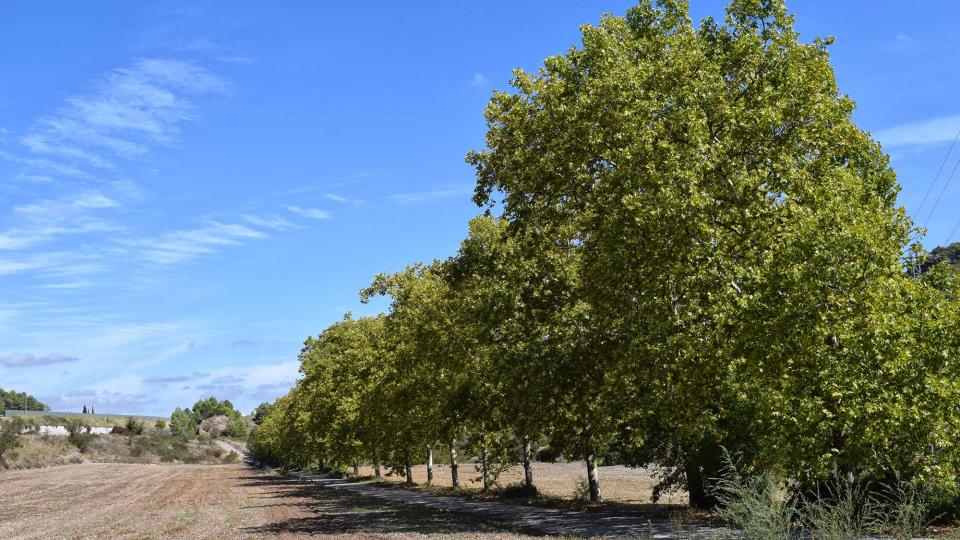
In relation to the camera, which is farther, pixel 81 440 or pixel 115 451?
pixel 115 451

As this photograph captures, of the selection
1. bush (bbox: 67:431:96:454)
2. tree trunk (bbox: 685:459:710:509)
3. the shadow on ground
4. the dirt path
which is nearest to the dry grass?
bush (bbox: 67:431:96:454)

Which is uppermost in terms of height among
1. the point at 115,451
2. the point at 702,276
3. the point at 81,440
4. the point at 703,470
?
the point at 702,276

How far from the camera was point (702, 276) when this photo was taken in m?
20.6

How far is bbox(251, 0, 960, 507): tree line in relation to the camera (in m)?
17.9

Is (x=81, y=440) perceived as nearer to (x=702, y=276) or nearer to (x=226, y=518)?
(x=226, y=518)

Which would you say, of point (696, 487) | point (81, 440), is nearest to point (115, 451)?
point (81, 440)

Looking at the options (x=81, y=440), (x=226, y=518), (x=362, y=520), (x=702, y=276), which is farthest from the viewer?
(x=81, y=440)

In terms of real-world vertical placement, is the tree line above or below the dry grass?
above

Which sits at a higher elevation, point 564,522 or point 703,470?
point 703,470

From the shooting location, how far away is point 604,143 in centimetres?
2614

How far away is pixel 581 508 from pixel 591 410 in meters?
7.64

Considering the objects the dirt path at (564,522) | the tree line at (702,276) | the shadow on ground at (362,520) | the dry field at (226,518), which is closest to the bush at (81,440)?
the dry field at (226,518)

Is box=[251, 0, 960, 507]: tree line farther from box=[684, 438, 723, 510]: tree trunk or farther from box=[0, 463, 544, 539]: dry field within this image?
box=[0, 463, 544, 539]: dry field

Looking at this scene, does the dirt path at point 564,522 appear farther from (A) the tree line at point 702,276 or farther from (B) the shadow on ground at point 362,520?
(A) the tree line at point 702,276
